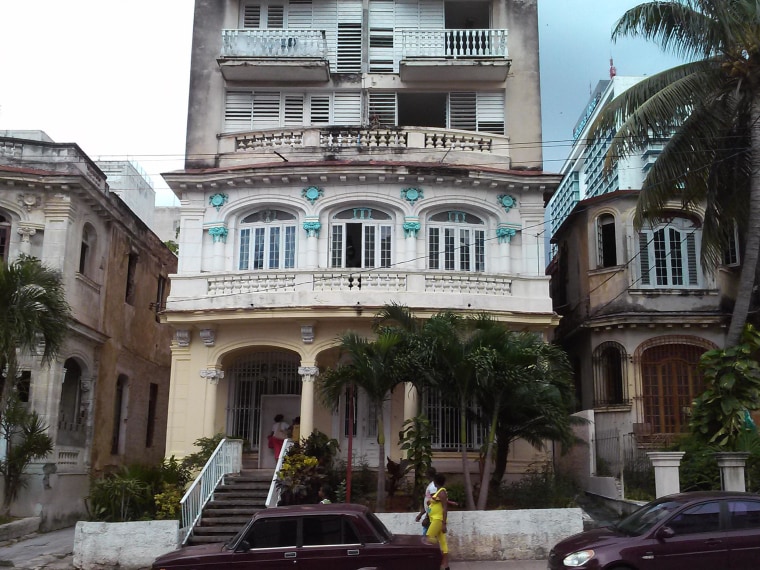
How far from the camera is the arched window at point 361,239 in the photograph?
2011 cm

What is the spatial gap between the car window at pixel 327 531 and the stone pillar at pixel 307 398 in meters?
7.23

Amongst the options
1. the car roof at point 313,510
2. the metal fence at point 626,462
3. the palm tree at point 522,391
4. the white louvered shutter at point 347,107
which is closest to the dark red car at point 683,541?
the car roof at point 313,510

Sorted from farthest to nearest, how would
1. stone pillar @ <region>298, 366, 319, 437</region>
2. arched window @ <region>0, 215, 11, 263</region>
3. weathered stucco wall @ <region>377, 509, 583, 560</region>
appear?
arched window @ <region>0, 215, 11, 263</region>, stone pillar @ <region>298, 366, 319, 437</region>, weathered stucco wall @ <region>377, 509, 583, 560</region>

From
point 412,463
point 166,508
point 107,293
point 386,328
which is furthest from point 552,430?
point 107,293

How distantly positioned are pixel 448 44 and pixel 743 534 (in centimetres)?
1479

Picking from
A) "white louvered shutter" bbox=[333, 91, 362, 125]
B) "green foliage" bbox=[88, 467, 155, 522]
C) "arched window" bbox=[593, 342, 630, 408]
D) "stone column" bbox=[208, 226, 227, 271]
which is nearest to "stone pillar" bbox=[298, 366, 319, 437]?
"stone column" bbox=[208, 226, 227, 271]

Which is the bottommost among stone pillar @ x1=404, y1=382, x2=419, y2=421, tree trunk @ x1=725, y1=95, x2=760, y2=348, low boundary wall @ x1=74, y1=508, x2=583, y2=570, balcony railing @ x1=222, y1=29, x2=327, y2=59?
low boundary wall @ x1=74, y1=508, x2=583, y2=570

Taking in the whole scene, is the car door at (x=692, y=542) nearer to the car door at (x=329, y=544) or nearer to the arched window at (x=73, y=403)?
the car door at (x=329, y=544)

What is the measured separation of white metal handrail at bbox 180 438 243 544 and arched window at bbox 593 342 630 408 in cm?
996

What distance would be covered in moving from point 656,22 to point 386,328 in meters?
9.96

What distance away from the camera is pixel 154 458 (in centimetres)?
2733

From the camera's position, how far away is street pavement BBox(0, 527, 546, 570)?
14.0 meters

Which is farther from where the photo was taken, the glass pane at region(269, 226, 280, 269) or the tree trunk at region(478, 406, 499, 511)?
the glass pane at region(269, 226, 280, 269)

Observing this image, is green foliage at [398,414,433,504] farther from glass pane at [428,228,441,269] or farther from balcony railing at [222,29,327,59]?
balcony railing at [222,29,327,59]
